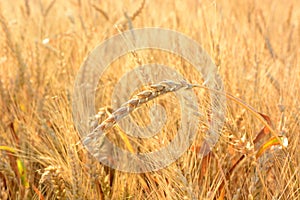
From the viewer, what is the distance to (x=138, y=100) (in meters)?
0.79

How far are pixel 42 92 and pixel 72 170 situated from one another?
0.69 m

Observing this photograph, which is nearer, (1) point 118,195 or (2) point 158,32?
(1) point 118,195

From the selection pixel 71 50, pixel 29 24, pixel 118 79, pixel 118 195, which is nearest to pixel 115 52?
pixel 71 50

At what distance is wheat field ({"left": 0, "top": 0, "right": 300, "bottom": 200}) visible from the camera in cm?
96

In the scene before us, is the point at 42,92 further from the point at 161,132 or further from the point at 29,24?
the point at 161,132

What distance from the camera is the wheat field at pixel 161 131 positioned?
0.96m

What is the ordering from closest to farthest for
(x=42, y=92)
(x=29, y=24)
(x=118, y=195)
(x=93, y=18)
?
(x=118, y=195)
(x=42, y=92)
(x=29, y=24)
(x=93, y=18)

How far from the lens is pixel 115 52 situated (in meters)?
1.72

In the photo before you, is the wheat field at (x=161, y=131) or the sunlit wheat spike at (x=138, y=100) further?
the wheat field at (x=161, y=131)

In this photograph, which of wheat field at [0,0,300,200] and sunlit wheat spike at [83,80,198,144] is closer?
sunlit wheat spike at [83,80,198,144]

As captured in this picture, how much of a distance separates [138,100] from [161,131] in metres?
0.20

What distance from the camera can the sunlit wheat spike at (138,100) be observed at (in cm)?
76

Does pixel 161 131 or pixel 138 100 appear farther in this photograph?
pixel 161 131

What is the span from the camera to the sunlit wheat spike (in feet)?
2.50
